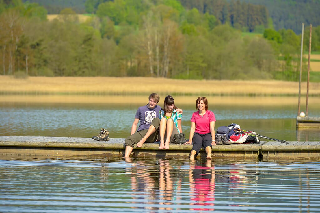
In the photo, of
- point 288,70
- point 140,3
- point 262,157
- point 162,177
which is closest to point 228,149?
point 262,157

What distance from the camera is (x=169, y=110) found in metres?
12.6

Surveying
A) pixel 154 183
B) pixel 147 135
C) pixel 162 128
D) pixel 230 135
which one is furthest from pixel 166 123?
pixel 154 183

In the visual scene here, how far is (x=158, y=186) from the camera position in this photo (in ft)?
31.8

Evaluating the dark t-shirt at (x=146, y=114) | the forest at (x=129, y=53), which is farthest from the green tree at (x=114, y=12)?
the dark t-shirt at (x=146, y=114)

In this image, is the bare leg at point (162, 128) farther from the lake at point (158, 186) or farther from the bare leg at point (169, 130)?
the lake at point (158, 186)

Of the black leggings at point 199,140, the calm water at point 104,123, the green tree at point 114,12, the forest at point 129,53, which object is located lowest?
the calm water at point 104,123

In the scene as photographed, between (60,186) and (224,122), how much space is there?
57.5 feet

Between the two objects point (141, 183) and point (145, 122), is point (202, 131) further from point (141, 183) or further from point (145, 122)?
point (141, 183)

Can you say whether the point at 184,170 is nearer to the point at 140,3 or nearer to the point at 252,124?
the point at 252,124

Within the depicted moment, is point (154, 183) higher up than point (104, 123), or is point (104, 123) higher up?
point (104, 123)

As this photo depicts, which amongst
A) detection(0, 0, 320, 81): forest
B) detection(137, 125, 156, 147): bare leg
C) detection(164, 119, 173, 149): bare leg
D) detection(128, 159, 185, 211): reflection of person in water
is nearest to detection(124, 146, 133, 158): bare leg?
detection(137, 125, 156, 147): bare leg

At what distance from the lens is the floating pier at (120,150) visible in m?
12.8

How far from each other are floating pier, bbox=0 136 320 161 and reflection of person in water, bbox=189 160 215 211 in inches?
32.2

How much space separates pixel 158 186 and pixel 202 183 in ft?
2.66
